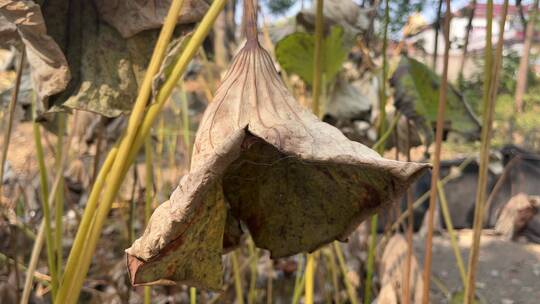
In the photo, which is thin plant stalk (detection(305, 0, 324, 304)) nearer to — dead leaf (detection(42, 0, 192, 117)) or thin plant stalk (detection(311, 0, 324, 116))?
thin plant stalk (detection(311, 0, 324, 116))

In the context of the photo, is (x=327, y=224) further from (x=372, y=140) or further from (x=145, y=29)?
(x=372, y=140)

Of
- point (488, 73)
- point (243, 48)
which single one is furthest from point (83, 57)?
point (488, 73)

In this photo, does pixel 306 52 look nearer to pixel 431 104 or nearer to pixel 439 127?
pixel 431 104

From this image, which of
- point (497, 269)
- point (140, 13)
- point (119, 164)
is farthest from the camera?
point (497, 269)

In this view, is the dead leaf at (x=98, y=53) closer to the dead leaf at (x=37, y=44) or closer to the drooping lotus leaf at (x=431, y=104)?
the dead leaf at (x=37, y=44)

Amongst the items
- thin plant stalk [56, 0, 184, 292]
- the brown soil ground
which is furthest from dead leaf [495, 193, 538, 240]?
thin plant stalk [56, 0, 184, 292]

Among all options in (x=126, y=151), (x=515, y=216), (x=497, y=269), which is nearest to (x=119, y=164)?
(x=126, y=151)

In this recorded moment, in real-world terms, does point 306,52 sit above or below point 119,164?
above
